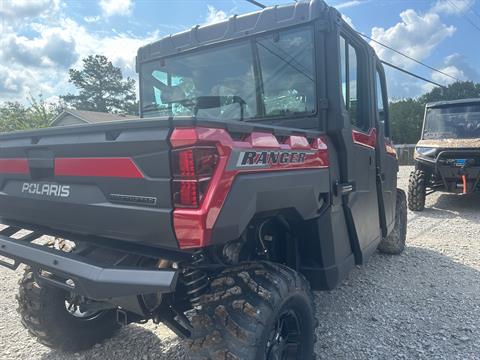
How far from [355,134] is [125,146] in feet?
6.76

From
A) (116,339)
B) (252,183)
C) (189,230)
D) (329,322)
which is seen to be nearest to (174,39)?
(252,183)

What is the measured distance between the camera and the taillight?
1796 mm

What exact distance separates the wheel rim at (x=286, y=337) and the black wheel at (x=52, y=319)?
160cm

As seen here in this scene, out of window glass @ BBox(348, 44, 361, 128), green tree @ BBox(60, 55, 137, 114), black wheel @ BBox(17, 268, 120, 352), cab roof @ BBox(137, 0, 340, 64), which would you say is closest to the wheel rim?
black wheel @ BBox(17, 268, 120, 352)

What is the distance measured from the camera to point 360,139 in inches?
136

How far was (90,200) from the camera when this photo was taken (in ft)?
7.08

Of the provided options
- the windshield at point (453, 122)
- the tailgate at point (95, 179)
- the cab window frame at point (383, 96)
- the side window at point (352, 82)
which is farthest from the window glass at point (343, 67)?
the windshield at point (453, 122)

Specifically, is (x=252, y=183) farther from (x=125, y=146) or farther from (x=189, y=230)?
(x=125, y=146)

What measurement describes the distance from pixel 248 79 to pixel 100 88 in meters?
48.3

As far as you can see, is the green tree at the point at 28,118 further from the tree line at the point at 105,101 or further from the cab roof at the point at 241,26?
the cab roof at the point at 241,26

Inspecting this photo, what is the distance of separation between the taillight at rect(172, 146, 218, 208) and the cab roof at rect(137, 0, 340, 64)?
1614 millimetres

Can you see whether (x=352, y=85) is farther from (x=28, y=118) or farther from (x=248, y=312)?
(x=28, y=118)

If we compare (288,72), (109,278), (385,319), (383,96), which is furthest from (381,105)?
(109,278)

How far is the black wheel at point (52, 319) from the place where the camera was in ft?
9.61
